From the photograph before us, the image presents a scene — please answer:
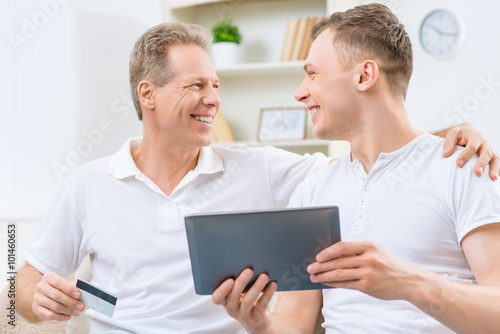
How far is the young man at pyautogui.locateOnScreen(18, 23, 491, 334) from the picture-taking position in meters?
1.59

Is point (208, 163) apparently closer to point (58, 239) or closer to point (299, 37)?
point (58, 239)

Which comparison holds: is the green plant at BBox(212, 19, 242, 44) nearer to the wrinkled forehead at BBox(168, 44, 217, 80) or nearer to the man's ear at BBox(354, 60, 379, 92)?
the wrinkled forehead at BBox(168, 44, 217, 80)

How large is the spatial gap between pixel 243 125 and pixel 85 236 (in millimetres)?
1886

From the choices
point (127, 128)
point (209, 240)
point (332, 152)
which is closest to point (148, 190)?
point (209, 240)

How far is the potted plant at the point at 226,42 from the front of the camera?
10.8ft

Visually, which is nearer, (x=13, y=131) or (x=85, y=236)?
(x=85, y=236)

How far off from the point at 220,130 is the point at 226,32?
569 millimetres

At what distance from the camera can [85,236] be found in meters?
1.71

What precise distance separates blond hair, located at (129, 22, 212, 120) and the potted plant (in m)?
Result: 1.42

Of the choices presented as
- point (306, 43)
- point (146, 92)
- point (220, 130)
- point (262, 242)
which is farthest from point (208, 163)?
point (306, 43)

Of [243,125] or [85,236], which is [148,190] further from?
[243,125]

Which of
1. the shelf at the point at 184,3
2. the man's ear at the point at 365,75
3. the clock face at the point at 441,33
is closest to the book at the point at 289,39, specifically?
the shelf at the point at 184,3

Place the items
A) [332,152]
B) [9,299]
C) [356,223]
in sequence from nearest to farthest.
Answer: [356,223] < [9,299] < [332,152]

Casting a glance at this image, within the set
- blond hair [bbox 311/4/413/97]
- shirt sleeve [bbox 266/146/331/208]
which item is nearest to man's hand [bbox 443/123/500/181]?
blond hair [bbox 311/4/413/97]
